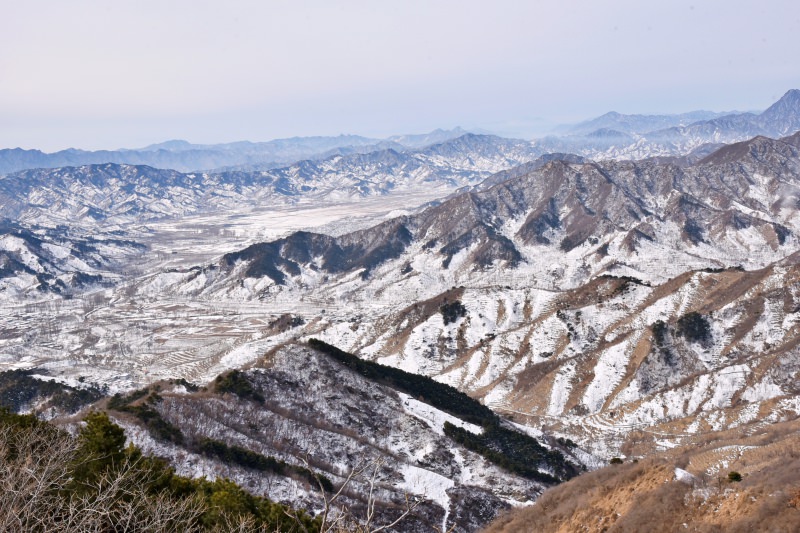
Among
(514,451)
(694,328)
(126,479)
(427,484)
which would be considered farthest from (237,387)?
(694,328)

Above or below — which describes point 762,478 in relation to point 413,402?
above

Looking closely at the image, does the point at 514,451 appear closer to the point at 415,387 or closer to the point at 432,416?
the point at 432,416

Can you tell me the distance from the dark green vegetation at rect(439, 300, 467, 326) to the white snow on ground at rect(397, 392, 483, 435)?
54.0m

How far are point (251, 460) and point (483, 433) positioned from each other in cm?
2855

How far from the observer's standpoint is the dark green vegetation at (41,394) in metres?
87.9

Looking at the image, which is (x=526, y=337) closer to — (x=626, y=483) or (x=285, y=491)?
(x=285, y=491)

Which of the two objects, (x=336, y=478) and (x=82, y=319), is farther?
(x=82, y=319)

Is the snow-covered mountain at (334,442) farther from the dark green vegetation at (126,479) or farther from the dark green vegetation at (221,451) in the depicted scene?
the dark green vegetation at (126,479)

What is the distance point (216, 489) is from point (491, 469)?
3316 centimetres

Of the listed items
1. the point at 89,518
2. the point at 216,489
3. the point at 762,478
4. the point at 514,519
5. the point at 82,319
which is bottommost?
the point at 82,319

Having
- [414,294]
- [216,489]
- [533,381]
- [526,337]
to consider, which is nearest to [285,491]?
[216,489]

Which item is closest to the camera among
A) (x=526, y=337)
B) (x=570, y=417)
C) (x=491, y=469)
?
(x=491, y=469)

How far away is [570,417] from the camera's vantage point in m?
81.1

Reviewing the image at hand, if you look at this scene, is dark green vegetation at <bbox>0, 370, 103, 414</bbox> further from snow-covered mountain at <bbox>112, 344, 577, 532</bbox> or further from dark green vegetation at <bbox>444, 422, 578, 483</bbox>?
dark green vegetation at <bbox>444, 422, 578, 483</bbox>
